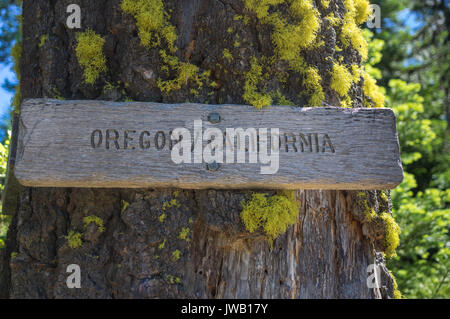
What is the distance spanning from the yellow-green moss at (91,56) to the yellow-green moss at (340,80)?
1.41 m

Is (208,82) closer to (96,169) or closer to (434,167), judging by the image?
(96,169)

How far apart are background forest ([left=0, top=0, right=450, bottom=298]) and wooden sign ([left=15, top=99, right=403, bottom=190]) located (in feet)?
4.00

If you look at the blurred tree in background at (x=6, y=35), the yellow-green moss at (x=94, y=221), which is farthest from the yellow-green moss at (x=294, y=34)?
the blurred tree in background at (x=6, y=35)

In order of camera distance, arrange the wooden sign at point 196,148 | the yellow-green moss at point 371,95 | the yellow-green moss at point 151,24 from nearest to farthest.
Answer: the wooden sign at point 196,148 < the yellow-green moss at point 151,24 < the yellow-green moss at point 371,95

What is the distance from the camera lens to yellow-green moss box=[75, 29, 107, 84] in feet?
8.31

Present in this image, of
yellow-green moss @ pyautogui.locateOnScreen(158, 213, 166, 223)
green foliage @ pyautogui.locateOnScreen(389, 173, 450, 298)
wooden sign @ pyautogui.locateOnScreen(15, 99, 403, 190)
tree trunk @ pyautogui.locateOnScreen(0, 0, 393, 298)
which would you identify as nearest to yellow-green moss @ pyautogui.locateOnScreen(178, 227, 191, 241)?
tree trunk @ pyautogui.locateOnScreen(0, 0, 393, 298)

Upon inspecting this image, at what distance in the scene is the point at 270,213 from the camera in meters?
2.34

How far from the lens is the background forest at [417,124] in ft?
18.0

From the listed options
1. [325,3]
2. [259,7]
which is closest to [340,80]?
[325,3]

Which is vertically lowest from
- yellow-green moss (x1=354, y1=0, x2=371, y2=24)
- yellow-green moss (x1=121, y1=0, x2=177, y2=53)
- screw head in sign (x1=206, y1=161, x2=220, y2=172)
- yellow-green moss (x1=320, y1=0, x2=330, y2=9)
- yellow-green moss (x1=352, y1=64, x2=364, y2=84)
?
screw head in sign (x1=206, y1=161, x2=220, y2=172)

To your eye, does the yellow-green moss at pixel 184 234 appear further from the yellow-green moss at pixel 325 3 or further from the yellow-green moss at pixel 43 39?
the yellow-green moss at pixel 325 3

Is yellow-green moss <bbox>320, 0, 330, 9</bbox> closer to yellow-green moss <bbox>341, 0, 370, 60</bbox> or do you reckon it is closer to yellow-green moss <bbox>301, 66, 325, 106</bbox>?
yellow-green moss <bbox>341, 0, 370, 60</bbox>
